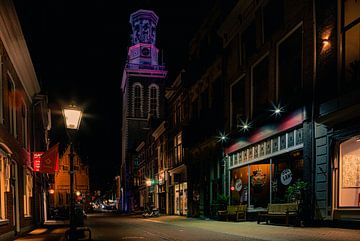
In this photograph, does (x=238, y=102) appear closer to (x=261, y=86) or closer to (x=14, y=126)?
(x=261, y=86)

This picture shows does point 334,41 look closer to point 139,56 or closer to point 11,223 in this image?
point 11,223

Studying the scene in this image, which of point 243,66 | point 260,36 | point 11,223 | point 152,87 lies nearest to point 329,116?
point 260,36

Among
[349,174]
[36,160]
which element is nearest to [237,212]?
[349,174]

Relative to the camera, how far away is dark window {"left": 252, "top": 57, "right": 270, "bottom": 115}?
18172mm

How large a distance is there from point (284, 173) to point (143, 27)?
210ft

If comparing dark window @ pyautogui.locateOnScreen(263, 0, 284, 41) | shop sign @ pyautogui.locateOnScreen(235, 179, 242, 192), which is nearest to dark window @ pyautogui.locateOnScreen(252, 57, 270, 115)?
dark window @ pyautogui.locateOnScreen(263, 0, 284, 41)

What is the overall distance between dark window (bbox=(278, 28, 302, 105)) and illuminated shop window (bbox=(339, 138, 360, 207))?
9.93 ft

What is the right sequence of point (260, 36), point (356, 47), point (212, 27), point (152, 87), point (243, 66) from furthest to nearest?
point (152, 87) < point (212, 27) < point (243, 66) < point (260, 36) < point (356, 47)

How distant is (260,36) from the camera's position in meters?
18.7

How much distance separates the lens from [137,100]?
74688mm

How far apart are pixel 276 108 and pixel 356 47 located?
4.92m

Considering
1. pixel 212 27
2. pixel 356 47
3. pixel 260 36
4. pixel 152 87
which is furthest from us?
pixel 152 87

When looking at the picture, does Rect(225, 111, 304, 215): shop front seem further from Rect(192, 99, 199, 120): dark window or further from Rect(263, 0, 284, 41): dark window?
Rect(192, 99, 199, 120): dark window

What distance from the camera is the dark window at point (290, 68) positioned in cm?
1502
